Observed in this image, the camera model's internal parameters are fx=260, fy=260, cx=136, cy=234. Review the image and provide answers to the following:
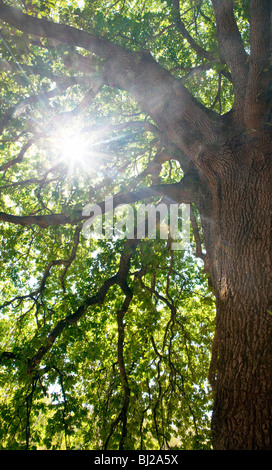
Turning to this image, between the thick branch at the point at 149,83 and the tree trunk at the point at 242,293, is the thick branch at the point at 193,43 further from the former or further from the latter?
the tree trunk at the point at 242,293

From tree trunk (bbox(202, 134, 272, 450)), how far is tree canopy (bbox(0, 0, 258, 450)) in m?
0.76

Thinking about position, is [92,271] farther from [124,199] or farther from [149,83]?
[149,83]

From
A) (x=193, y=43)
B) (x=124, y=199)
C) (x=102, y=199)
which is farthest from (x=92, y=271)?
(x=193, y=43)

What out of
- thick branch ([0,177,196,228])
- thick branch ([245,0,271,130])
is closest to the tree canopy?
thick branch ([0,177,196,228])

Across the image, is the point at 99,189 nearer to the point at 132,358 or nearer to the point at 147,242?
the point at 147,242

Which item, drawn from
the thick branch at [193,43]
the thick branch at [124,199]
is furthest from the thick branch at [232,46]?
the thick branch at [124,199]

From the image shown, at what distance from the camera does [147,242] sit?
199 inches

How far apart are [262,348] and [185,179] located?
8.34 ft

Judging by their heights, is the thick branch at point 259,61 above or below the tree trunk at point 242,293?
above

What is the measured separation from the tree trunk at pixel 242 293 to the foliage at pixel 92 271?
164cm

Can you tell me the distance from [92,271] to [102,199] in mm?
1740

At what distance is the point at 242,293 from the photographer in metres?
2.68

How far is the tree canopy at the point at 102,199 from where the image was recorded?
4.04 meters
